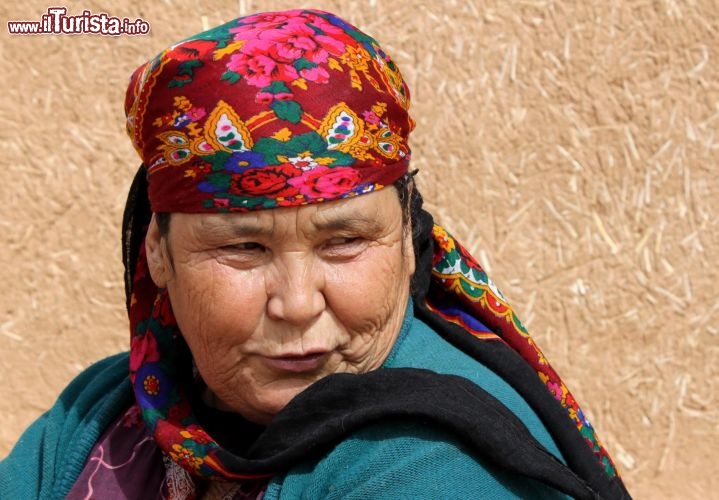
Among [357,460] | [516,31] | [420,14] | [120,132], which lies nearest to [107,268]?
[120,132]

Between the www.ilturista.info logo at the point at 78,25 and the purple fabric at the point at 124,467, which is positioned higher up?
the www.ilturista.info logo at the point at 78,25

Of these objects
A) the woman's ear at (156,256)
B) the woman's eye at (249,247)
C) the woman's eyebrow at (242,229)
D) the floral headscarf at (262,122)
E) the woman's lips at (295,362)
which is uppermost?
the floral headscarf at (262,122)

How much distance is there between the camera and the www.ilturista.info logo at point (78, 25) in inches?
163

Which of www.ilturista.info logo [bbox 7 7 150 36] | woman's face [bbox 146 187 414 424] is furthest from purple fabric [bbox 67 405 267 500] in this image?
Result: www.ilturista.info logo [bbox 7 7 150 36]

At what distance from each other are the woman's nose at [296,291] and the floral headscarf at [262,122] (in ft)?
0.41

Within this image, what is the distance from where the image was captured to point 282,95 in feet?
6.13

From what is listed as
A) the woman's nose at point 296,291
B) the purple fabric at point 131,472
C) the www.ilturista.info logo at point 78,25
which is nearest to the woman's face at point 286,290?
the woman's nose at point 296,291

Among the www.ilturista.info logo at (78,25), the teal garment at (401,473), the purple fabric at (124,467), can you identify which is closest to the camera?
the teal garment at (401,473)

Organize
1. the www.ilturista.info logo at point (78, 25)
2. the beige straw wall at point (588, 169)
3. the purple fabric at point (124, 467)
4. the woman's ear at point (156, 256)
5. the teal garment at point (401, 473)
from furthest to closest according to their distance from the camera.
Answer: the www.ilturista.info logo at point (78, 25) → the beige straw wall at point (588, 169) → the purple fabric at point (124, 467) → the woman's ear at point (156, 256) → the teal garment at point (401, 473)

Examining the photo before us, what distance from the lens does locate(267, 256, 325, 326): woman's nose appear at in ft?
6.19

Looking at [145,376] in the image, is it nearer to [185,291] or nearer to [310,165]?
[185,291]

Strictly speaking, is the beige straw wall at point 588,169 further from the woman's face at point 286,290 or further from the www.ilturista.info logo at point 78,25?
the woman's face at point 286,290

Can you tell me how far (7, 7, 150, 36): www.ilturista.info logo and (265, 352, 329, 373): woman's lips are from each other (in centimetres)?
252

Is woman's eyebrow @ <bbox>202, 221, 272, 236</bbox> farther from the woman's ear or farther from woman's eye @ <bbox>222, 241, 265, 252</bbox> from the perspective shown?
the woman's ear
